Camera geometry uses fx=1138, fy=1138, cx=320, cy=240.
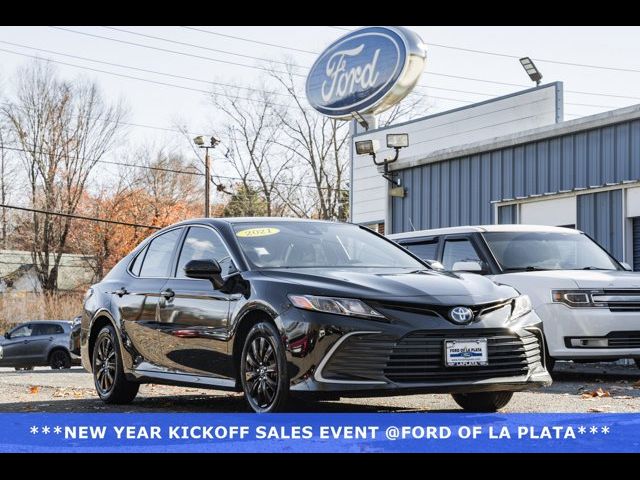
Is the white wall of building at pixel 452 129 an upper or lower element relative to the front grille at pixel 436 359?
upper

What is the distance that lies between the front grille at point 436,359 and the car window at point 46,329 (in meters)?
25.0

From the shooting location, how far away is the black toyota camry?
7.39 meters

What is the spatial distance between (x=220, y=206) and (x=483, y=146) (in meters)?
43.5

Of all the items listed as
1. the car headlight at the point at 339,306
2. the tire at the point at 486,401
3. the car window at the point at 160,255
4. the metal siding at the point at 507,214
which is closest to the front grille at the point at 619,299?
the tire at the point at 486,401

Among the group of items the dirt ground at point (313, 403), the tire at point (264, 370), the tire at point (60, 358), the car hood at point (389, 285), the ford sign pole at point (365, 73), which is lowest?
the tire at point (60, 358)

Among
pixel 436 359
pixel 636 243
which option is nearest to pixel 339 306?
pixel 436 359

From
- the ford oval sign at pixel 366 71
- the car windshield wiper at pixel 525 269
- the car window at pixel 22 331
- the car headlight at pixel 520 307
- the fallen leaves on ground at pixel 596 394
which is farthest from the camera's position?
the car window at pixel 22 331

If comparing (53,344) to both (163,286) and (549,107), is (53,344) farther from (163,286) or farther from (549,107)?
(163,286)

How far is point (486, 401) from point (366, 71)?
1869cm

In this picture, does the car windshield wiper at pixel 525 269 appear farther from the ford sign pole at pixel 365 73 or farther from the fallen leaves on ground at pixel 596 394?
the ford sign pole at pixel 365 73

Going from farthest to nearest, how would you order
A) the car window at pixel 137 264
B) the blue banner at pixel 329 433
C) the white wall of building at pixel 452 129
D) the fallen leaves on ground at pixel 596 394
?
the white wall of building at pixel 452 129
the car window at pixel 137 264
the fallen leaves on ground at pixel 596 394
the blue banner at pixel 329 433

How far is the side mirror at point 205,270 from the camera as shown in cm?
837

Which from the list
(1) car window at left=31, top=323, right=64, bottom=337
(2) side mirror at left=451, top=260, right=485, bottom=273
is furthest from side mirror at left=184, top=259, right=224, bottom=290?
(1) car window at left=31, top=323, right=64, bottom=337

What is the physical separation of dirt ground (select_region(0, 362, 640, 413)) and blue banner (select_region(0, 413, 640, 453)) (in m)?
→ 0.58
